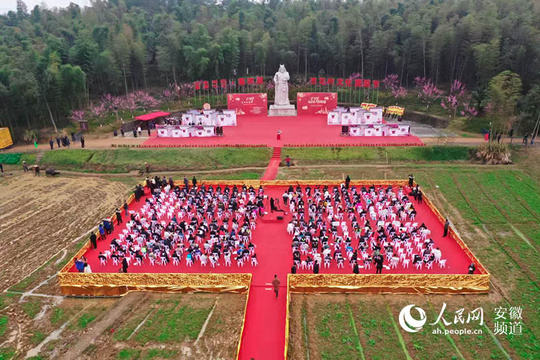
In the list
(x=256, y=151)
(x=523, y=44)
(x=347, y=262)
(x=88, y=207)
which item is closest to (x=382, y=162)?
(x=256, y=151)

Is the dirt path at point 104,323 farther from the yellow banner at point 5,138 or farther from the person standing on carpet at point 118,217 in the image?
the yellow banner at point 5,138

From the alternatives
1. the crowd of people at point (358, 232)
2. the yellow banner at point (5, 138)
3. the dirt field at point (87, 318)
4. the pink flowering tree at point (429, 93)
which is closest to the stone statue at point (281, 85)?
the pink flowering tree at point (429, 93)

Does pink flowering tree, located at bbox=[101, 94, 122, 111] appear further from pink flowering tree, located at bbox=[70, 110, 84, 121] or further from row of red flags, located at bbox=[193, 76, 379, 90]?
row of red flags, located at bbox=[193, 76, 379, 90]

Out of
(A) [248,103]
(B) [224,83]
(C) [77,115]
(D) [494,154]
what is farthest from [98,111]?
(D) [494,154]

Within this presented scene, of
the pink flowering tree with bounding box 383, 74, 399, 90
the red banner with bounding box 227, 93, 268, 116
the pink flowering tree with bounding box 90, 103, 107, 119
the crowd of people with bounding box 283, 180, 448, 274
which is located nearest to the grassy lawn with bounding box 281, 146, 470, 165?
the crowd of people with bounding box 283, 180, 448, 274

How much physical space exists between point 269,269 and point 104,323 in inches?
277

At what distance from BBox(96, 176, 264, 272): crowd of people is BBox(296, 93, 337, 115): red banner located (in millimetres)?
24520

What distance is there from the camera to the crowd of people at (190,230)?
17484 millimetres

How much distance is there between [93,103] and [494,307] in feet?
165

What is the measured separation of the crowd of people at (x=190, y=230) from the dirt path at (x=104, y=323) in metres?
1.48

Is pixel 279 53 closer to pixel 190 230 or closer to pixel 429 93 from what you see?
pixel 429 93

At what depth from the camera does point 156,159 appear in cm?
3309

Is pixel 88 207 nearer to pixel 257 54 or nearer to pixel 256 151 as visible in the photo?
pixel 256 151

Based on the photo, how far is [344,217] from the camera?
21328 mm
